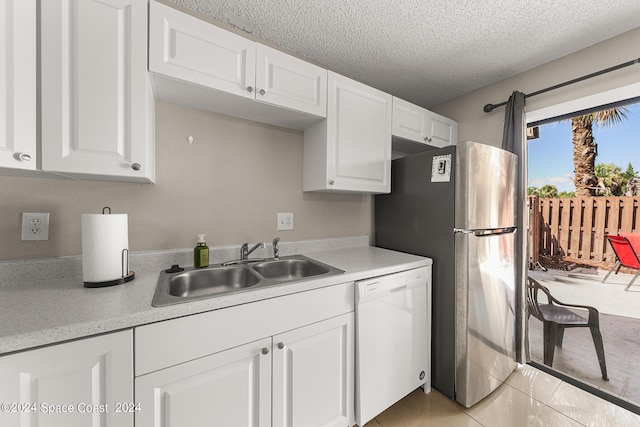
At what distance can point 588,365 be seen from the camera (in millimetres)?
1781

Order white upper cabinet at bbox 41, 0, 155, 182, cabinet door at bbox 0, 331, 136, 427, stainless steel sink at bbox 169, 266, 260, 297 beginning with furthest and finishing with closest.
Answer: stainless steel sink at bbox 169, 266, 260, 297
white upper cabinet at bbox 41, 0, 155, 182
cabinet door at bbox 0, 331, 136, 427

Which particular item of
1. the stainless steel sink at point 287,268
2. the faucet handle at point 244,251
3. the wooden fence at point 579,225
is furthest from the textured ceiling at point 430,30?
the stainless steel sink at point 287,268

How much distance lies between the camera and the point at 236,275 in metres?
1.41

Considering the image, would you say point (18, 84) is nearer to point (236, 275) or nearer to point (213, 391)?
point (236, 275)

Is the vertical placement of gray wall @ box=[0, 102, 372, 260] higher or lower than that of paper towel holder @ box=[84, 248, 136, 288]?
higher

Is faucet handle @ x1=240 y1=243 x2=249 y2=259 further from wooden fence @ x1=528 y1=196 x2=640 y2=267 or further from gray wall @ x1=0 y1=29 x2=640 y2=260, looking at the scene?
wooden fence @ x1=528 y1=196 x2=640 y2=267

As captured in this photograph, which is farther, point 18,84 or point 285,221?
→ point 285,221

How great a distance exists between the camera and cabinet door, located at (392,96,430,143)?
6.38 feet

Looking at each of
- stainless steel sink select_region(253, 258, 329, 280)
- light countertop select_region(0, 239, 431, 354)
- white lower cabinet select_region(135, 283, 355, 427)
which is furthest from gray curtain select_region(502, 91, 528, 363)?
stainless steel sink select_region(253, 258, 329, 280)

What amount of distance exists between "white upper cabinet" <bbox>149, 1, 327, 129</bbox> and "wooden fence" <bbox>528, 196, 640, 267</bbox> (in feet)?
6.85

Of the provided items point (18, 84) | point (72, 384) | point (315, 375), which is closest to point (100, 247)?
point (72, 384)

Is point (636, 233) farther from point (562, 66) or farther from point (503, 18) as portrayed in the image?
point (503, 18)

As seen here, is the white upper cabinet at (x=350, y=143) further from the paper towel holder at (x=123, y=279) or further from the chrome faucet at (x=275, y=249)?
the paper towel holder at (x=123, y=279)

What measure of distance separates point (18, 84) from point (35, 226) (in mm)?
619
